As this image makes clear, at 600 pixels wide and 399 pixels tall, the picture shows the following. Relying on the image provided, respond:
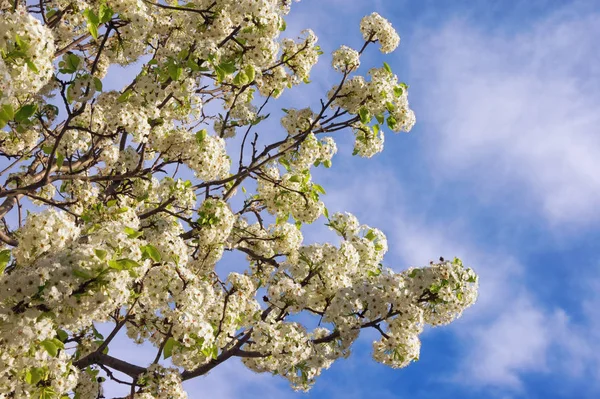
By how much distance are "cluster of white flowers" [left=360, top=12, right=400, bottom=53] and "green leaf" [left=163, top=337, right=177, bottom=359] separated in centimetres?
686

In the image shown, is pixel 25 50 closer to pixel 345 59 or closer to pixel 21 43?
pixel 21 43

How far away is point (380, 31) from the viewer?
468 inches

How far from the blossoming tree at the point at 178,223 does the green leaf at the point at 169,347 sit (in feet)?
0.11

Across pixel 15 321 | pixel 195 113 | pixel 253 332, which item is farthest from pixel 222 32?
pixel 15 321

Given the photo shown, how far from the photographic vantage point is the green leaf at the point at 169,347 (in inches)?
344

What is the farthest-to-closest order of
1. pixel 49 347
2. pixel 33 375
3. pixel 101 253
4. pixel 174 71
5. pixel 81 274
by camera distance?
1. pixel 174 71
2. pixel 33 375
3. pixel 49 347
4. pixel 101 253
5. pixel 81 274

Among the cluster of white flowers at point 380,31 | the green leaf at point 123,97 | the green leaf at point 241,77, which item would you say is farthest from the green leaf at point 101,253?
the cluster of white flowers at point 380,31

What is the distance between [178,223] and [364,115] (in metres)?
4.03

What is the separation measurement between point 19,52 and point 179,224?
→ 505 cm

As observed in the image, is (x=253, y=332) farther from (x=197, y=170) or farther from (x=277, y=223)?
(x=277, y=223)

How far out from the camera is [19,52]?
22.1 ft

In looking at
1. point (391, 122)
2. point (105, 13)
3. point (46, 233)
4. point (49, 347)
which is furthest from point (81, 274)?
point (391, 122)

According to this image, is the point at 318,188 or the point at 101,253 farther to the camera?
the point at 318,188

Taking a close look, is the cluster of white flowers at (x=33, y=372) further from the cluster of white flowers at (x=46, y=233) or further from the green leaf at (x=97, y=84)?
the green leaf at (x=97, y=84)
